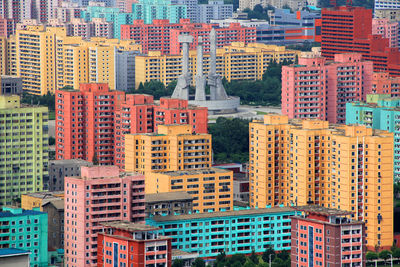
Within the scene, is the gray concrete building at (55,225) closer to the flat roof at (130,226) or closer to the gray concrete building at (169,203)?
the gray concrete building at (169,203)

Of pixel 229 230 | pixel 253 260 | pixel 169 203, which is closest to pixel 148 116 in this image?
pixel 169 203

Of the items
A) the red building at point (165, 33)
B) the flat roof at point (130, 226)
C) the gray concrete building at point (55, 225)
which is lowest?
the gray concrete building at point (55, 225)

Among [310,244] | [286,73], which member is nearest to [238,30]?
[286,73]

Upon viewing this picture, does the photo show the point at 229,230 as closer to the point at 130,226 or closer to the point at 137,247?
the point at 130,226

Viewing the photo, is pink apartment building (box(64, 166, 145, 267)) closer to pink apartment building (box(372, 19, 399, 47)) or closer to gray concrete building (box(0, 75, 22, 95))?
gray concrete building (box(0, 75, 22, 95))

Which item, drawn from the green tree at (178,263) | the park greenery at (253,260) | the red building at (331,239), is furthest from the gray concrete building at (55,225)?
the red building at (331,239)

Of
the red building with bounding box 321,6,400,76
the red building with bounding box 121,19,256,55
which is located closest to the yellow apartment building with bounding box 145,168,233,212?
the red building with bounding box 321,6,400,76
